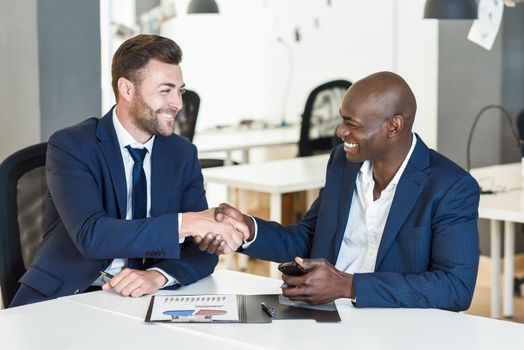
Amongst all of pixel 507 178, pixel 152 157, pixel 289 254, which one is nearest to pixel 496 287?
pixel 507 178

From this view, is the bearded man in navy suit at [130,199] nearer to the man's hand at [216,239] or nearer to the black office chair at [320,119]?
the man's hand at [216,239]

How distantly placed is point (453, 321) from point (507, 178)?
2884 mm

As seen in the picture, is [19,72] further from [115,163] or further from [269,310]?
[269,310]

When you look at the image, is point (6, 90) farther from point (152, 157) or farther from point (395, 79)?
point (395, 79)

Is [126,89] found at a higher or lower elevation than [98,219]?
higher

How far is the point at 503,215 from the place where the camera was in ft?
13.6

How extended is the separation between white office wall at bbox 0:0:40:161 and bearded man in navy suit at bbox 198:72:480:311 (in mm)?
1284

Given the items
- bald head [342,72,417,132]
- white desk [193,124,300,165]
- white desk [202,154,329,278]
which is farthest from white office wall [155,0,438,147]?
bald head [342,72,417,132]

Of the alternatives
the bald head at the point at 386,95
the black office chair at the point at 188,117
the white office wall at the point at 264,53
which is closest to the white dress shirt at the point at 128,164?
the bald head at the point at 386,95

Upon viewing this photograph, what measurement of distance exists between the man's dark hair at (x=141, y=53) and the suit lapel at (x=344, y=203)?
649 millimetres

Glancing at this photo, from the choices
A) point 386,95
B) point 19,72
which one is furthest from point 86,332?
point 19,72

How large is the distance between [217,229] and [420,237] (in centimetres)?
59

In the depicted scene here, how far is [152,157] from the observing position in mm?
2969

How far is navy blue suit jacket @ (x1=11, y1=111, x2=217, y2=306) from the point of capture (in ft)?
8.70
